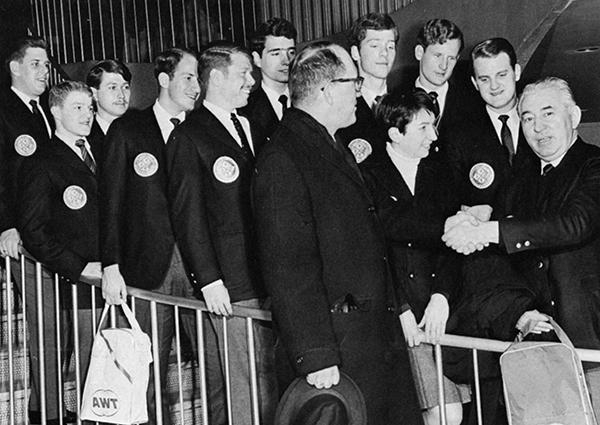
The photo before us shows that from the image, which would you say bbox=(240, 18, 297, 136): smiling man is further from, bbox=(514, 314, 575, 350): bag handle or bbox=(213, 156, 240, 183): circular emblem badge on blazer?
bbox=(514, 314, 575, 350): bag handle

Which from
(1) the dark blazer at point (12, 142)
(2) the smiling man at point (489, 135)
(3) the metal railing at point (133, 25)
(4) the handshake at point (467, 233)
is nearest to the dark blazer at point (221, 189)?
(4) the handshake at point (467, 233)

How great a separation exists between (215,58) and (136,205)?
31.3 inches

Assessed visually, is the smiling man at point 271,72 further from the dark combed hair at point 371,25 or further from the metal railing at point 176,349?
the metal railing at point 176,349

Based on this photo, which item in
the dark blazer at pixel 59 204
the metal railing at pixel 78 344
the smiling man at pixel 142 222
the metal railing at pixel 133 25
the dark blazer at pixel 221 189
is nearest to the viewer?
the metal railing at pixel 78 344

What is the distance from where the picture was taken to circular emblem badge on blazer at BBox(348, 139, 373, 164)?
4.44m

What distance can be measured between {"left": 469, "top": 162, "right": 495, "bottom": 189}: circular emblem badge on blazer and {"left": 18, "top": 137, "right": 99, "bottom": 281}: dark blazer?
1905mm

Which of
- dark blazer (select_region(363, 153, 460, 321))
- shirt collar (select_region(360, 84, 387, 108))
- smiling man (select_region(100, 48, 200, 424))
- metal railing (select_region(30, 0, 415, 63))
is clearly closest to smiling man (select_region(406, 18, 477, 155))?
shirt collar (select_region(360, 84, 387, 108))

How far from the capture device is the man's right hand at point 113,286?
171 inches

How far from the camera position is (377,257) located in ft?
11.2

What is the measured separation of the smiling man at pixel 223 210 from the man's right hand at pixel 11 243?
3.44ft

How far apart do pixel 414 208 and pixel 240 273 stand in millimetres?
839

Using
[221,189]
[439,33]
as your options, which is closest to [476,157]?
[439,33]

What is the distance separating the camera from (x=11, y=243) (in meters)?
4.97

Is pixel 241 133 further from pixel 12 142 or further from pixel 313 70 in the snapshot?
pixel 12 142
